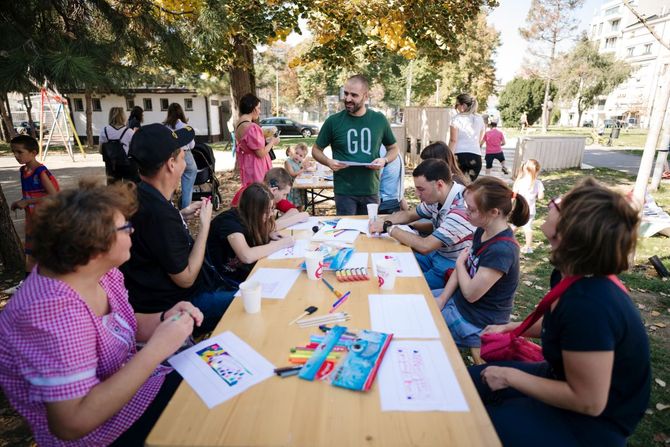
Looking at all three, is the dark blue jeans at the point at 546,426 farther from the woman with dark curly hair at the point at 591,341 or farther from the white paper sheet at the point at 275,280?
the white paper sheet at the point at 275,280

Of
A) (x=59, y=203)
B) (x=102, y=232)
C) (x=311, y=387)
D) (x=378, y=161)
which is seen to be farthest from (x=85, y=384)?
(x=378, y=161)

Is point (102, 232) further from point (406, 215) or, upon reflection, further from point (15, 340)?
point (406, 215)

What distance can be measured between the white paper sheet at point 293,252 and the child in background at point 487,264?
1.03m

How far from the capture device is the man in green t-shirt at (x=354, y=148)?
154 inches

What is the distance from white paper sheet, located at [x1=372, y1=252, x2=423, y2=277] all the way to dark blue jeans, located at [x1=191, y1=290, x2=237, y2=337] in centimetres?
96

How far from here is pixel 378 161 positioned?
3.83 m

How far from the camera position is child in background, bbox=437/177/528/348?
2.08 metres

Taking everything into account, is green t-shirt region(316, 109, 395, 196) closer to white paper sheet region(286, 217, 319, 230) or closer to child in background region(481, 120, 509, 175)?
white paper sheet region(286, 217, 319, 230)

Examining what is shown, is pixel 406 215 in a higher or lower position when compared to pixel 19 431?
higher

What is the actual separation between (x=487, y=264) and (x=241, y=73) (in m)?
8.61

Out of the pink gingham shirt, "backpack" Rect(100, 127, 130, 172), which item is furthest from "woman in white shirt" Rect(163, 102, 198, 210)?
the pink gingham shirt

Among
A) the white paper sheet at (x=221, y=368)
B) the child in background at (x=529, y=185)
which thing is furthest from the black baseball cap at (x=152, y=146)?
the child in background at (x=529, y=185)

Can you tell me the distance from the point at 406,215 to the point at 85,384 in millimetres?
2736

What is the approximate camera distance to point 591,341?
3.89 feet
